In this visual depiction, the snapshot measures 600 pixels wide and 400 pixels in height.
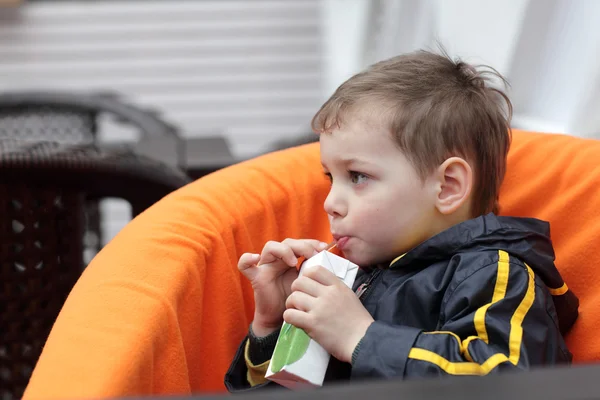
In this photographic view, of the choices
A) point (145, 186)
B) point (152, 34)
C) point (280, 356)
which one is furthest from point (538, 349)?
point (152, 34)

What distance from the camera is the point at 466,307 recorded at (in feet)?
3.12

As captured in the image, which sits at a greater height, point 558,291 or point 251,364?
point 558,291

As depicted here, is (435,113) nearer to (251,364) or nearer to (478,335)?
(478,335)

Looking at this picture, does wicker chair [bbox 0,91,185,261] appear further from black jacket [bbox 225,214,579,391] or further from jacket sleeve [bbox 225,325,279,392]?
black jacket [bbox 225,214,579,391]

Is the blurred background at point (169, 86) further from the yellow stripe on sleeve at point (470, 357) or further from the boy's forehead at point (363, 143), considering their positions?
the yellow stripe on sleeve at point (470, 357)

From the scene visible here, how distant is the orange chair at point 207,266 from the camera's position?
86cm

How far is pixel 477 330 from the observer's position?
92 centimetres

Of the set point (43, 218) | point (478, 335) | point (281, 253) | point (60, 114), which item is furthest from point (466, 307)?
point (60, 114)

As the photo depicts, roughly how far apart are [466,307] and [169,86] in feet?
11.0

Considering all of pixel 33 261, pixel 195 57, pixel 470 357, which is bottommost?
pixel 195 57

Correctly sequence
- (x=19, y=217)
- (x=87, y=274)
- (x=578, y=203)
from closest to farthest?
(x=87, y=274), (x=19, y=217), (x=578, y=203)

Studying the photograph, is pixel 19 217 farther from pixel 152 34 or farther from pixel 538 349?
pixel 152 34

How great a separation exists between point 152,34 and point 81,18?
39 centimetres

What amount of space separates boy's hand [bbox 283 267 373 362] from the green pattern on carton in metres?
0.01
